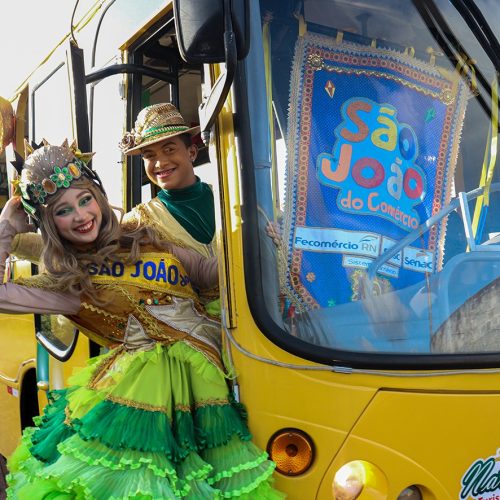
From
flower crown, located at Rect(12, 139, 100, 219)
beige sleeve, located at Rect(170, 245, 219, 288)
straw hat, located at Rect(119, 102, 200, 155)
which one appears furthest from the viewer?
straw hat, located at Rect(119, 102, 200, 155)

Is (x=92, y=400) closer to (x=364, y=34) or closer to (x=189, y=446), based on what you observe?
(x=189, y=446)

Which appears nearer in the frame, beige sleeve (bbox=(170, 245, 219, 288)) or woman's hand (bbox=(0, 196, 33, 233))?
woman's hand (bbox=(0, 196, 33, 233))

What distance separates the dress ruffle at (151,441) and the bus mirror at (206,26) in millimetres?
960

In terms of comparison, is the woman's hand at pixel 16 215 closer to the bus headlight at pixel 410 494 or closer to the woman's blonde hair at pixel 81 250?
the woman's blonde hair at pixel 81 250

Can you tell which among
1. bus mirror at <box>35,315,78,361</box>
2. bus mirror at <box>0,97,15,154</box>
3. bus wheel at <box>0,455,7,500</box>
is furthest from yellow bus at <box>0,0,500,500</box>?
bus wheel at <box>0,455,7,500</box>

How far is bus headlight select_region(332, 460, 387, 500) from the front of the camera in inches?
71.9

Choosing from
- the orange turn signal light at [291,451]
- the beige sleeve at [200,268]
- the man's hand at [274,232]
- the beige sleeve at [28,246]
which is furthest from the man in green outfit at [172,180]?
the orange turn signal light at [291,451]

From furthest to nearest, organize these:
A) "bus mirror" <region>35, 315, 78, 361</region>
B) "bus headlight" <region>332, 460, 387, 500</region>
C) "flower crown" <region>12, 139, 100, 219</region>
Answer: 1. "bus mirror" <region>35, 315, 78, 361</region>
2. "flower crown" <region>12, 139, 100, 219</region>
3. "bus headlight" <region>332, 460, 387, 500</region>

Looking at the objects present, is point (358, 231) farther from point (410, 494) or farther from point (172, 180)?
point (172, 180)

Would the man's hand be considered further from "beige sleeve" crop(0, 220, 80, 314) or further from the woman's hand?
the woman's hand

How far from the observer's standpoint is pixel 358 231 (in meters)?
2.11

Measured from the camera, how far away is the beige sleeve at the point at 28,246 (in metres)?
2.46

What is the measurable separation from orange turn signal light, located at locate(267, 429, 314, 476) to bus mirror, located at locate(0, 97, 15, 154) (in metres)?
2.15

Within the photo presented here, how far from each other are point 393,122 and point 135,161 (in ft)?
4.50
